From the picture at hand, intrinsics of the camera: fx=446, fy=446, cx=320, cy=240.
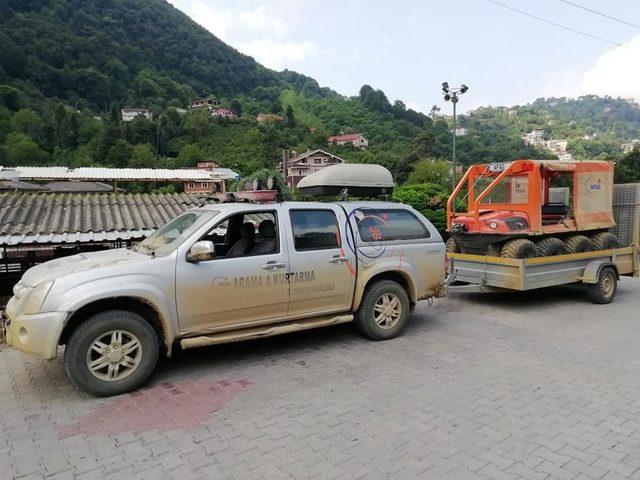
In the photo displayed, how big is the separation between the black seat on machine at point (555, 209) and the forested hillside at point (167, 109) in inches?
1817

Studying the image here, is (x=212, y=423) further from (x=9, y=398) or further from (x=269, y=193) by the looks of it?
(x=269, y=193)

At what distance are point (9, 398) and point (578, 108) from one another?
216 m

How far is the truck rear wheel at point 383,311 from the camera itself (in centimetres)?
583

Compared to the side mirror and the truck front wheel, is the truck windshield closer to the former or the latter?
the side mirror

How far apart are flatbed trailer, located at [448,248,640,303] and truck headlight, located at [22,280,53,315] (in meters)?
6.36

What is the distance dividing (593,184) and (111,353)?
827 centimetres

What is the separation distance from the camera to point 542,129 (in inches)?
4712

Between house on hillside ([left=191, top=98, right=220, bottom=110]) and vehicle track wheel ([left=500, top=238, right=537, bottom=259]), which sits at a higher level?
house on hillside ([left=191, top=98, right=220, bottom=110])

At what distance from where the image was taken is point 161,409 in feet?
13.1

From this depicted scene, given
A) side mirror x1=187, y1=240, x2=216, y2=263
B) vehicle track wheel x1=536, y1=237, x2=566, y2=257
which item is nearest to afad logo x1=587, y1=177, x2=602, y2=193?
vehicle track wheel x1=536, y1=237, x2=566, y2=257

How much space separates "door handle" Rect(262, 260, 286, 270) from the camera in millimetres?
5011

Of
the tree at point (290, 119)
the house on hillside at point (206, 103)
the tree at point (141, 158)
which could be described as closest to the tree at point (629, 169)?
the tree at point (141, 158)

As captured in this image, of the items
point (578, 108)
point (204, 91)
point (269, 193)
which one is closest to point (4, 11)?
point (204, 91)

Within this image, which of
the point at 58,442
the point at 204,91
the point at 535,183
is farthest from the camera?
the point at 204,91
